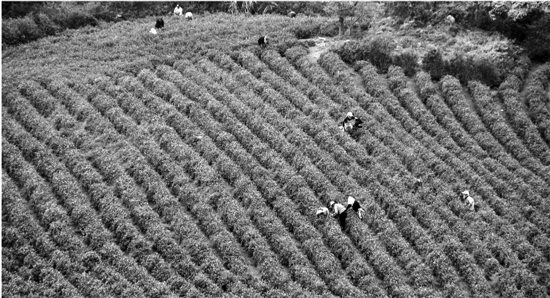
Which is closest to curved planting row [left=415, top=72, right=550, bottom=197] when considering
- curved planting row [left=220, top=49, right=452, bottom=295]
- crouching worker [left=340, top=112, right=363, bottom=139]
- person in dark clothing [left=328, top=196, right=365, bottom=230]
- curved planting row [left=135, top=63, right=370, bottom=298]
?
crouching worker [left=340, top=112, right=363, bottom=139]

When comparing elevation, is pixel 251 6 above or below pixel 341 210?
above

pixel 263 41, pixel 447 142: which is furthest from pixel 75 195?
pixel 447 142

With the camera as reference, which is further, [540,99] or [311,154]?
[540,99]

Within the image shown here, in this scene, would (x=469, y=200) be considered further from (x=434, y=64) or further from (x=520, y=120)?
(x=434, y=64)

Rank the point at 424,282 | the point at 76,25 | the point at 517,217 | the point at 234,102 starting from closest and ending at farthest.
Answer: the point at 424,282
the point at 517,217
the point at 234,102
the point at 76,25

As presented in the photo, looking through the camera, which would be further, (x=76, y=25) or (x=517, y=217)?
(x=76, y=25)

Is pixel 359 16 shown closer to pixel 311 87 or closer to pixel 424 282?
pixel 311 87

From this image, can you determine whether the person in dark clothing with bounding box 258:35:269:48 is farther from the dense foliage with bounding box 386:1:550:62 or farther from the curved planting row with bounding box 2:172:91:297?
the curved planting row with bounding box 2:172:91:297

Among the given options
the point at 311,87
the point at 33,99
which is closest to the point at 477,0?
the point at 311,87

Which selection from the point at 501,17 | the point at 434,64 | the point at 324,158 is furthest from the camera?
the point at 501,17
